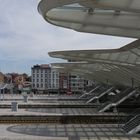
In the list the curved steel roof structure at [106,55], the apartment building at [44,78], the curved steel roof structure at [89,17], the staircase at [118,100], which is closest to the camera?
the curved steel roof structure at [89,17]

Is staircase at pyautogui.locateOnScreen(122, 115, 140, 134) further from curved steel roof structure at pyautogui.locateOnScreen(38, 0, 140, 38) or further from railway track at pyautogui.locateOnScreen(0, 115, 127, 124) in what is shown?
curved steel roof structure at pyautogui.locateOnScreen(38, 0, 140, 38)

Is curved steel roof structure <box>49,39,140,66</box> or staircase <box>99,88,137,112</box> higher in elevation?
curved steel roof structure <box>49,39,140,66</box>

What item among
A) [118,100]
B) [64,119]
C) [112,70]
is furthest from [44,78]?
[64,119]

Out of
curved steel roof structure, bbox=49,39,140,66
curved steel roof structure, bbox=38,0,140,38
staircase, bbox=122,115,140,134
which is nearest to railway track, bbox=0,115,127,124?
staircase, bbox=122,115,140,134

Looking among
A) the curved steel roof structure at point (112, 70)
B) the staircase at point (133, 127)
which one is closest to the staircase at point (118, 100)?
the curved steel roof structure at point (112, 70)

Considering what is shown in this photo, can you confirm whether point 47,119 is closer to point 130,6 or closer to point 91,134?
point 91,134

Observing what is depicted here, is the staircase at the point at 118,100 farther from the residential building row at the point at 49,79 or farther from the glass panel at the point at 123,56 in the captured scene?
the residential building row at the point at 49,79

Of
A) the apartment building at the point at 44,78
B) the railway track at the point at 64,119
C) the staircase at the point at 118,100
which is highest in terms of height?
the apartment building at the point at 44,78

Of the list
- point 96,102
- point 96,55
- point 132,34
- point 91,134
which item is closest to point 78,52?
point 96,55

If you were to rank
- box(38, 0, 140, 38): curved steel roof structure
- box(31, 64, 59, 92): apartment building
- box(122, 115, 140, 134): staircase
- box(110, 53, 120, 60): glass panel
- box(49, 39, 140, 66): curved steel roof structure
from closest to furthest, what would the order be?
box(38, 0, 140, 38): curved steel roof structure < box(49, 39, 140, 66): curved steel roof structure < box(122, 115, 140, 134): staircase < box(110, 53, 120, 60): glass panel < box(31, 64, 59, 92): apartment building

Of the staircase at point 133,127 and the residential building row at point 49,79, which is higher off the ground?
the residential building row at point 49,79

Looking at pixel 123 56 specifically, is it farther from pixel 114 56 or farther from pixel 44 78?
pixel 44 78

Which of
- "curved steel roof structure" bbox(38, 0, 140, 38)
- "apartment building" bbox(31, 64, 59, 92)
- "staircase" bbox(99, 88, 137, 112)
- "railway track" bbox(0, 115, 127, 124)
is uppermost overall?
"curved steel roof structure" bbox(38, 0, 140, 38)

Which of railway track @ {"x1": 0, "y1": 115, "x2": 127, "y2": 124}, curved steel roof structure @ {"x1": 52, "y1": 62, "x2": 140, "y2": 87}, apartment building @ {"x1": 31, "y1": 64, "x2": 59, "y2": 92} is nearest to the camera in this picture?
railway track @ {"x1": 0, "y1": 115, "x2": 127, "y2": 124}
